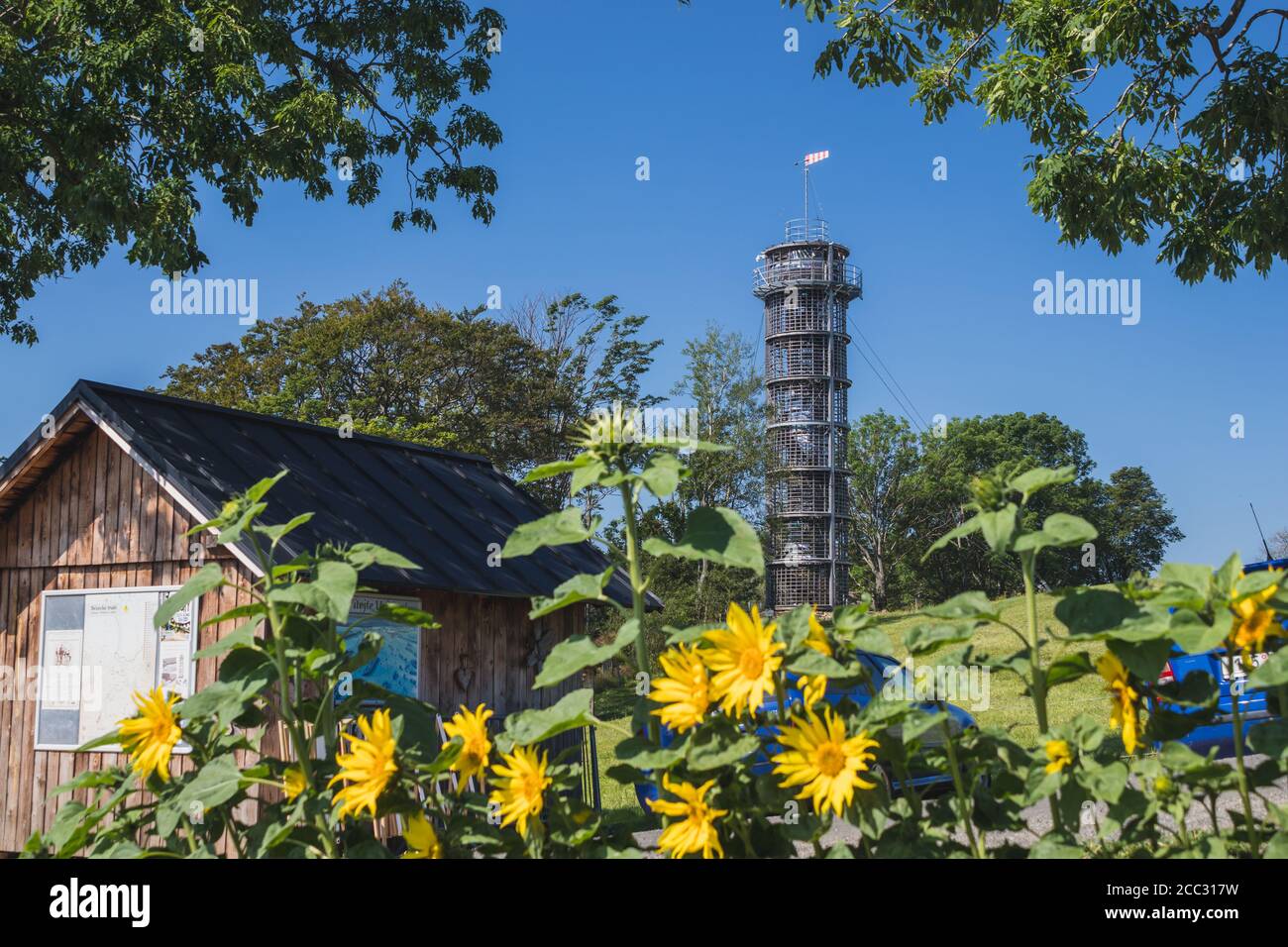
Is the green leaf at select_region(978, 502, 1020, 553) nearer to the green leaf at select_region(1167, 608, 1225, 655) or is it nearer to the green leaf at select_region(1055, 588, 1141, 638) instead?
the green leaf at select_region(1055, 588, 1141, 638)

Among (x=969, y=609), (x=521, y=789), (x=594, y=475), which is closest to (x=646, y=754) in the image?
(x=521, y=789)

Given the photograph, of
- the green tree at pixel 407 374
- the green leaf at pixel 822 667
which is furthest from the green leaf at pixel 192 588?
the green tree at pixel 407 374

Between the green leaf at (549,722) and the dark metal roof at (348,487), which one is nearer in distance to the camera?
the green leaf at (549,722)

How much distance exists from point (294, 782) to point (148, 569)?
9.45m

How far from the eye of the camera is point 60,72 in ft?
36.9

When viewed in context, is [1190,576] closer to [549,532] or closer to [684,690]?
[684,690]

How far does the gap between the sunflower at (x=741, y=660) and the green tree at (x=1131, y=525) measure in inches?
2496

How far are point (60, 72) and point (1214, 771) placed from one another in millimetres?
12748

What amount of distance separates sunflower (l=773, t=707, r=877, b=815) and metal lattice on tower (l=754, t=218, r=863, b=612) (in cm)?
5427

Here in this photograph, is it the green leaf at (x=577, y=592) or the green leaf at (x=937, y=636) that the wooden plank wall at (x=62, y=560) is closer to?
the green leaf at (x=577, y=592)

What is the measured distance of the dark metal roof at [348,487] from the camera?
989 cm

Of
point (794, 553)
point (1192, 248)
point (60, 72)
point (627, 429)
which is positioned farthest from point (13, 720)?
point (794, 553)

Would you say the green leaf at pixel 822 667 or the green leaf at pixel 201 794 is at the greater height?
the green leaf at pixel 822 667
